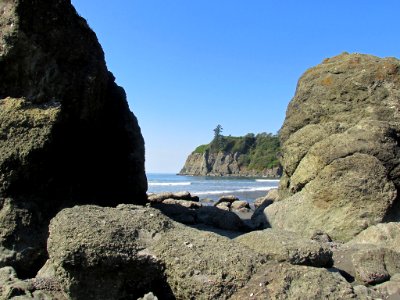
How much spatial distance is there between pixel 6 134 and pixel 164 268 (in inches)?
155

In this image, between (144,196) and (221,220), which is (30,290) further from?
(221,220)

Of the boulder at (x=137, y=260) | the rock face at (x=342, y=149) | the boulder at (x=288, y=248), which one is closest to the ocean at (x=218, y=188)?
the rock face at (x=342, y=149)

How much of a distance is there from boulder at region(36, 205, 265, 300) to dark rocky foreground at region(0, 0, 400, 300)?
0.05ft

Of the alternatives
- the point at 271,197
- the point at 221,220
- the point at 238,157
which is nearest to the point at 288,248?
the point at 221,220

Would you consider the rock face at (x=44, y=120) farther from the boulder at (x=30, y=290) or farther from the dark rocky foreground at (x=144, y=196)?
the boulder at (x=30, y=290)

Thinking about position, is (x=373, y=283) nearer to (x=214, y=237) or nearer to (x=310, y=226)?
(x=214, y=237)

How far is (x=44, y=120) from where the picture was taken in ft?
25.7

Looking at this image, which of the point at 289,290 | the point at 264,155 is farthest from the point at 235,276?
the point at 264,155

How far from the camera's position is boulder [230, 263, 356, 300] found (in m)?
4.78

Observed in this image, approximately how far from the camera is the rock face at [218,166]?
13450 centimetres

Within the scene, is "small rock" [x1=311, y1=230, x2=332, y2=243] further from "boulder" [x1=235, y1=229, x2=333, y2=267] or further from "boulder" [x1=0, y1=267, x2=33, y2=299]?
"boulder" [x1=0, y1=267, x2=33, y2=299]

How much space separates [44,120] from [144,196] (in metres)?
4.31

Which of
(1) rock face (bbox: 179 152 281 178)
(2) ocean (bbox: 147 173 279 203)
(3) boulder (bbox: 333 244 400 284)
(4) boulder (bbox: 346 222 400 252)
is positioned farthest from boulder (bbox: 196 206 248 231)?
(1) rock face (bbox: 179 152 281 178)

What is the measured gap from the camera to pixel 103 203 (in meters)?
9.58
